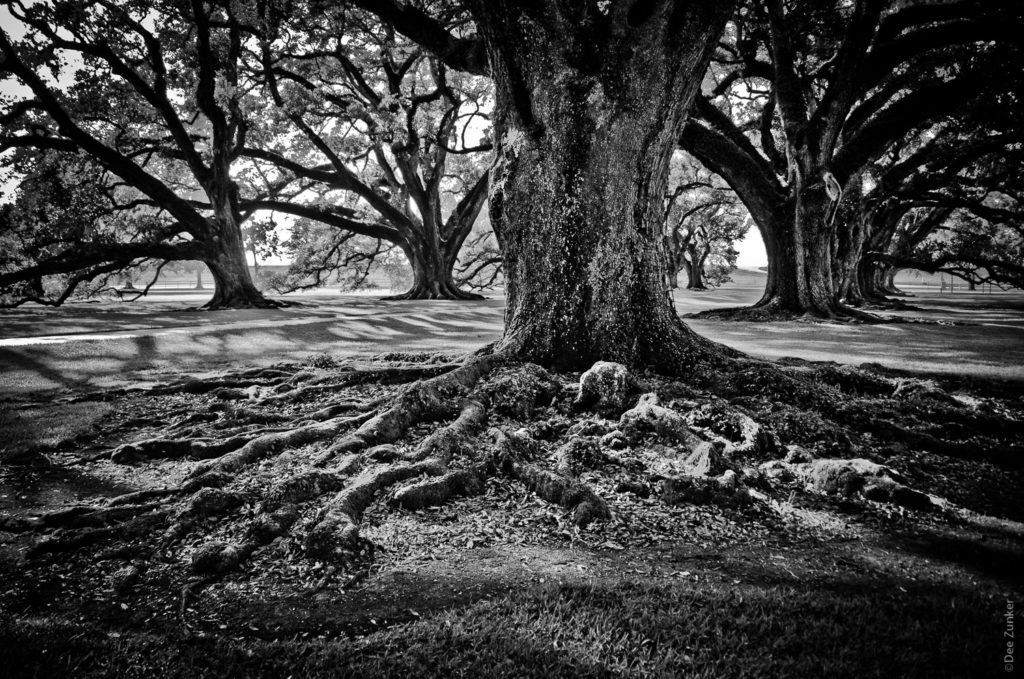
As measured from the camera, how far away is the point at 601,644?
77.9 inches

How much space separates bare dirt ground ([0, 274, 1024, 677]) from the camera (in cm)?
200

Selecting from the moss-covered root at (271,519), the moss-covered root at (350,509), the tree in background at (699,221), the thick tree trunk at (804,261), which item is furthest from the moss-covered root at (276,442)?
the tree in background at (699,221)

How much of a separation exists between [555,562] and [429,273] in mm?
24083

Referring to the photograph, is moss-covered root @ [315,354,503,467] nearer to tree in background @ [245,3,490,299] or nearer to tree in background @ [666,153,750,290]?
tree in background @ [245,3,490,299]

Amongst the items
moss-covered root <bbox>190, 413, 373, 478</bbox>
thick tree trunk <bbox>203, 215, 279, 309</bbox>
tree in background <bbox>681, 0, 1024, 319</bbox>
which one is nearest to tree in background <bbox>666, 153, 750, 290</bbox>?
tree in background <bbox>681, 0, 1024, 319</bbox>

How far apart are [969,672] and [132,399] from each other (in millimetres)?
7290

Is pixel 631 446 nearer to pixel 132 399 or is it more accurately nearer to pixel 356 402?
pixel 356 402

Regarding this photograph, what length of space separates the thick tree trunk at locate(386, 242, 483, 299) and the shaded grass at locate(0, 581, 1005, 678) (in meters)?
24.2

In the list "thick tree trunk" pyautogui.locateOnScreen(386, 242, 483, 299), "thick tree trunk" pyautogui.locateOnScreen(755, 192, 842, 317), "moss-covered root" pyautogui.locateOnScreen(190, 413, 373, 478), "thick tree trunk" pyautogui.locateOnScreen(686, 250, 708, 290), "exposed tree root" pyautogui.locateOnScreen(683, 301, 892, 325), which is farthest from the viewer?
"thick tree trunk" pyautogui.locateOnScreen(686, 250, 708, 290)

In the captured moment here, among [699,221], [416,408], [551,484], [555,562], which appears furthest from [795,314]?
[699,221]

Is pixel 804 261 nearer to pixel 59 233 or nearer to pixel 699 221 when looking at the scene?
pixel 59 233

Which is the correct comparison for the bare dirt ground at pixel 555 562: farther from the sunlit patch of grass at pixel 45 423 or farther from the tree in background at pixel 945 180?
the tree in background at pixel 945 180

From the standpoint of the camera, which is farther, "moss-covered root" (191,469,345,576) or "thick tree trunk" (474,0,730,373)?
"thick tree trunk" (474,0,730,373)

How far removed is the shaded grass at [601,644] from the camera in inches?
73.0
